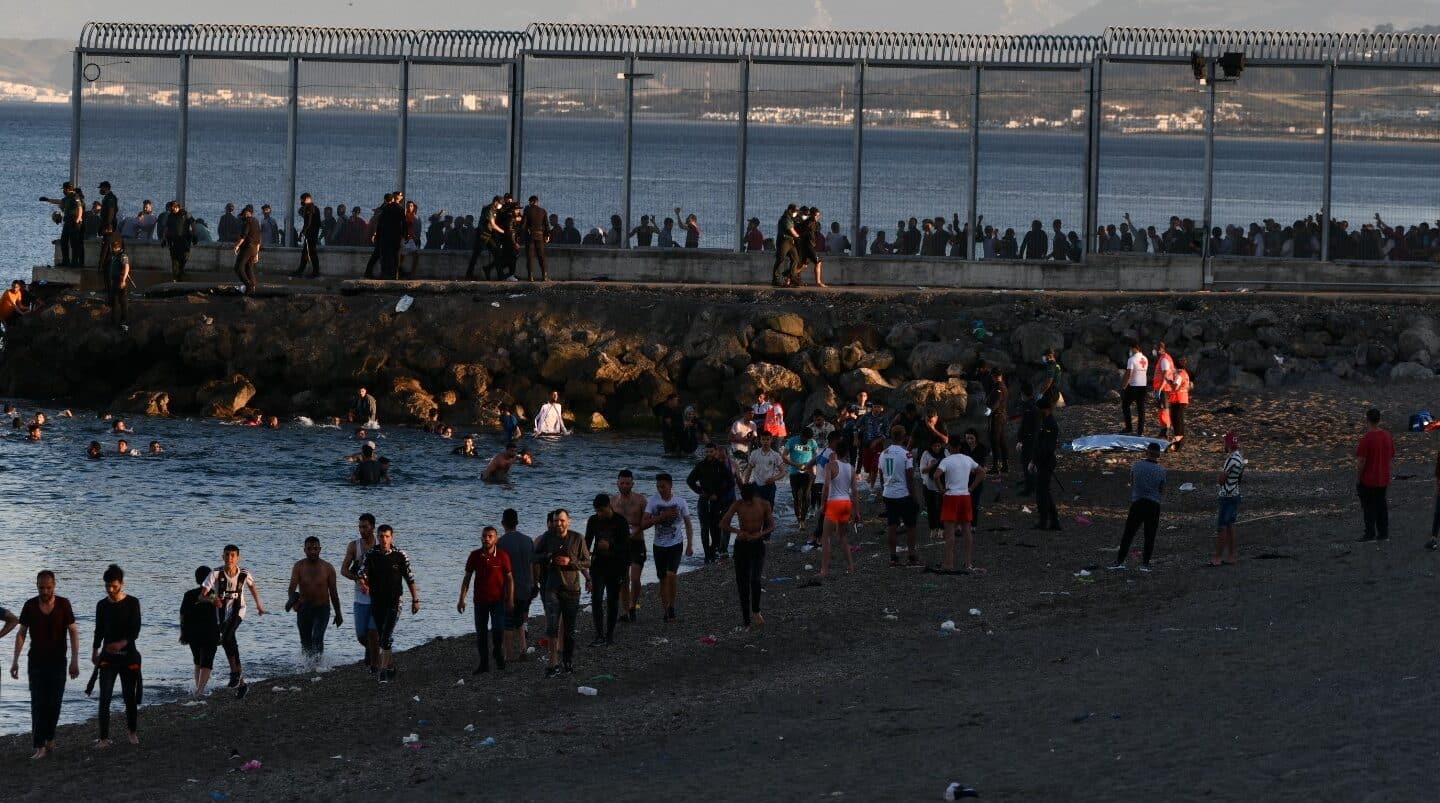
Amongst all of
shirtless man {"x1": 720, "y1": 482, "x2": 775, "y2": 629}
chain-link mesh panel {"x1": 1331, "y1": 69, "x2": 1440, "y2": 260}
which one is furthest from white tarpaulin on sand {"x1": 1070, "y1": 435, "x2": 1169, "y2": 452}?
shirtless man {"x1": 720, "y1": 482, "x2": 775, "y2": 629}

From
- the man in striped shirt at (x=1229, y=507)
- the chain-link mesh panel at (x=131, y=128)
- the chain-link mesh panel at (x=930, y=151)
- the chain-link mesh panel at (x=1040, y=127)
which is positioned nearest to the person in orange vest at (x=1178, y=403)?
the man in striped shirt at (x=1229, y=507)

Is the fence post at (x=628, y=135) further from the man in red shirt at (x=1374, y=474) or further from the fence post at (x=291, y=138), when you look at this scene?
the man in red shirt at (x=1374, y=474)

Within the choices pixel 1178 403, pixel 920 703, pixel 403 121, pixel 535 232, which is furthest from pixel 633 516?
pixel 403 121

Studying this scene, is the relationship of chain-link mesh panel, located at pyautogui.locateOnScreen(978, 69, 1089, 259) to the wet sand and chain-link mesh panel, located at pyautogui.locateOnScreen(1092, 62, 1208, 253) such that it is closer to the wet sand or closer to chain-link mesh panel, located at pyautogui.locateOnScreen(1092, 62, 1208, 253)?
chain-link mesh panel, located at pyautogui.locateOnScreen(1092, 62, 1208, 253)

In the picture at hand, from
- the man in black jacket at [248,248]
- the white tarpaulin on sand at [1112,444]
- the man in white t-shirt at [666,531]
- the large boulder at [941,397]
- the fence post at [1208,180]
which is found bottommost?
the man in white t-shirt at [666,531]

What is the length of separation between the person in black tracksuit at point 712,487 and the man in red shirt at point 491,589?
10.5 feet

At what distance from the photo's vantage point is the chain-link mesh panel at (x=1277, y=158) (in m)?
33.2

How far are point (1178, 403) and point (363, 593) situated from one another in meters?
13.5

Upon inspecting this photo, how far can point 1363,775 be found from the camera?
11039 millimetres

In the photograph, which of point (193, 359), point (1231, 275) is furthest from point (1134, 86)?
point (193, 359)

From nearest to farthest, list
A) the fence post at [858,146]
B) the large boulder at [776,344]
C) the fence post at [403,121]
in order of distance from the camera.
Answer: the large boulder at [776,344] < the fence post at [858,146] < the fence post at [403,121]

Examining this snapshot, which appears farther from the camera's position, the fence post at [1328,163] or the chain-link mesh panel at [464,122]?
the chain-link mesh panel at [464,122]

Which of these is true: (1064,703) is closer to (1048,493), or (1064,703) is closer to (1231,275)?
(1048,493)

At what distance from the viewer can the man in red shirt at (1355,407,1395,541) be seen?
18.7 metres
